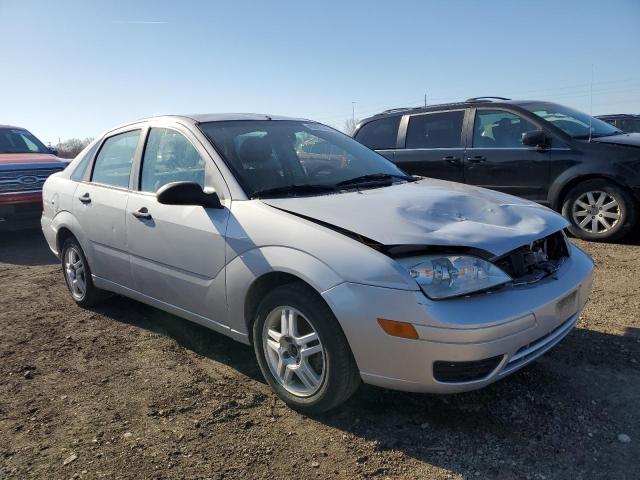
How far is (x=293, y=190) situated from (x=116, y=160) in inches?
73.1

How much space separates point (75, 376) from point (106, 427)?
80cm

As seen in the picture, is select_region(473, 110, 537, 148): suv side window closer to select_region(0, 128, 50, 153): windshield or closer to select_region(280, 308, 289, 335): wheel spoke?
select_region(280, 308, 289, 335): wheel spoke

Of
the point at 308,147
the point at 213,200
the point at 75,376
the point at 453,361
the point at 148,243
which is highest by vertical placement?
the point at 308,147

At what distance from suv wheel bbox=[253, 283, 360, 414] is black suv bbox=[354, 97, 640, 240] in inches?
190

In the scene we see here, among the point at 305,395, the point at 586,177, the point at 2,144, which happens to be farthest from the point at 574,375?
the point at 2,144

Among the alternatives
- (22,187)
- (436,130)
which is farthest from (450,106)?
(22,187)

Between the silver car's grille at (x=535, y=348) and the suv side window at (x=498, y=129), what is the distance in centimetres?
453

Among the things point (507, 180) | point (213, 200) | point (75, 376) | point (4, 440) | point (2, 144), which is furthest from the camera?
point (2, 144)

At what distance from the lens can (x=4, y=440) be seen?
2.82 meters

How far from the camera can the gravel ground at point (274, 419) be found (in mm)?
2484

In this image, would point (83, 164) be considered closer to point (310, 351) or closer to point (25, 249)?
point (310, 351)

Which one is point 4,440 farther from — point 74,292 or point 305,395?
point 74,292

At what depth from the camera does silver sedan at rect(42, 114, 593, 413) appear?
2.49m

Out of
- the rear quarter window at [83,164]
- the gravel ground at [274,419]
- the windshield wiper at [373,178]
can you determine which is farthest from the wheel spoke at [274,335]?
the rear quarter window at [83,164]
